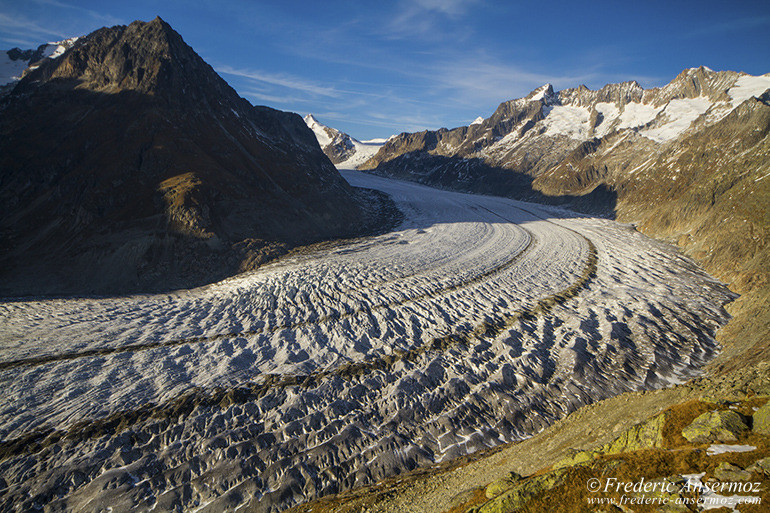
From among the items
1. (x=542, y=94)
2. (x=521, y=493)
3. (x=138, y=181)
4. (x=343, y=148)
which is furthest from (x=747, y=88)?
(x=343, y=148)

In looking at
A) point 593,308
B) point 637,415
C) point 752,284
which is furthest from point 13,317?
point 752,284

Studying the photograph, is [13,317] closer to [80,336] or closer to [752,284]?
[80,336]

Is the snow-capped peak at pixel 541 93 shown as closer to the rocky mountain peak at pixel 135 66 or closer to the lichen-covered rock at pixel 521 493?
the rocky mountain peak at pixel 135 66

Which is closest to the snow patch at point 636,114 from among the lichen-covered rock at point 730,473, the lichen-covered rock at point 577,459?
the lichen-covered rock at point 577,459

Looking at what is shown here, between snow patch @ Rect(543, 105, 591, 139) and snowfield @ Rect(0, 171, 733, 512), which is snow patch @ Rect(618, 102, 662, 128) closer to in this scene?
snow patch @ Rect(543, 105, 591, 139)

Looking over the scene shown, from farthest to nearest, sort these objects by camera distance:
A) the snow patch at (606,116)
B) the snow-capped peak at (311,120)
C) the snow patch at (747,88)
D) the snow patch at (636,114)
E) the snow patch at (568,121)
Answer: the snow-capped peak at (311,120), the snow patch at (568,121), the snow patch at (606,116), the snow patch at (636,114), the snow patch at (747,88)

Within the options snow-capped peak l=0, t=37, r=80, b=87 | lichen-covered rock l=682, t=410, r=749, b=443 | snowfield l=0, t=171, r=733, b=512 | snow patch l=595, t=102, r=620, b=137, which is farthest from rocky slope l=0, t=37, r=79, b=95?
snow patch l=595, t=102, r=620, b=137
